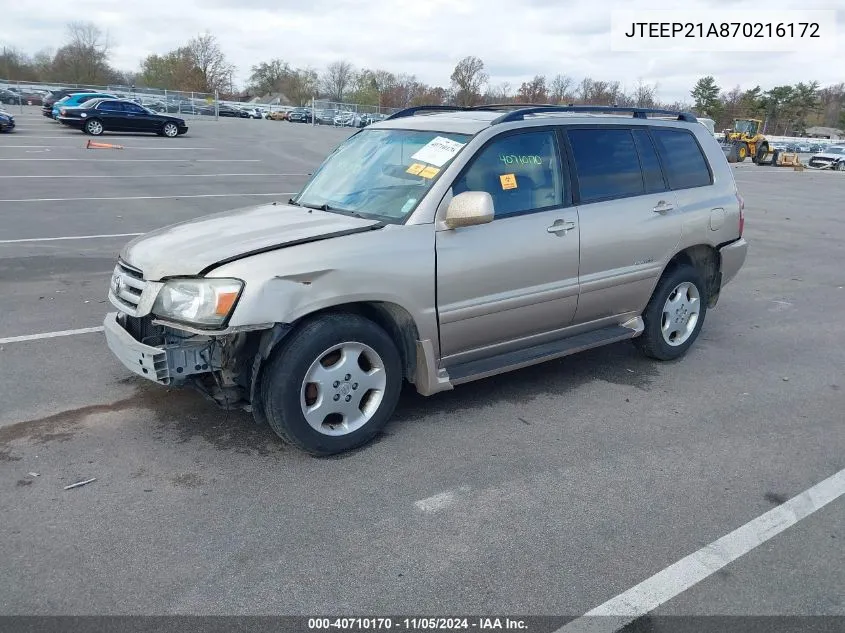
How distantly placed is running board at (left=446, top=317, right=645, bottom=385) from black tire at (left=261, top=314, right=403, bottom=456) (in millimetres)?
620

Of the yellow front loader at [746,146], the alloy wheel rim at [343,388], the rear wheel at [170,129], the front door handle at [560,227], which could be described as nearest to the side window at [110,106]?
the rear wheel at [170,129]

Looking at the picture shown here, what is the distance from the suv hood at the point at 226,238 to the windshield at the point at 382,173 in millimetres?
186

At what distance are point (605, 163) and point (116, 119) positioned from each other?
90.9ft

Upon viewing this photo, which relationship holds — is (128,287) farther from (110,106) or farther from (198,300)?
(110,106)

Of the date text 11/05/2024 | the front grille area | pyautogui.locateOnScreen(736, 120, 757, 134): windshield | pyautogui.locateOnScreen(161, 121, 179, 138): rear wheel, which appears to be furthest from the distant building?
the date text 11/05/2024

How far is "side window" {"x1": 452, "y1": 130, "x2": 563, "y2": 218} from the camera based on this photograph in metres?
4.47

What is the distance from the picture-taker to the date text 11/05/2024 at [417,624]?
272cm

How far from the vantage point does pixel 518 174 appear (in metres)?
4.65

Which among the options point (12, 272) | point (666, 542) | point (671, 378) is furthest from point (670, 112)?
point (12, 272)

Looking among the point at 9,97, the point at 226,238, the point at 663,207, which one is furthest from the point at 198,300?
the point at 9,97

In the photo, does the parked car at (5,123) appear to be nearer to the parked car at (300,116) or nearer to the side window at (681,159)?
the side window at (681,159)

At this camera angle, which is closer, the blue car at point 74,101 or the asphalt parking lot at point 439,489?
the asphalt parking lot at point 439,489

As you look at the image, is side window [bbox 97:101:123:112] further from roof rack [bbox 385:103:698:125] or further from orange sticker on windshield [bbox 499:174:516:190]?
orange sticker on windshield [bbox 499:174:516:190]

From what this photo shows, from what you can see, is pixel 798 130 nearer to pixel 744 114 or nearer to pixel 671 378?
pixel 744 114
